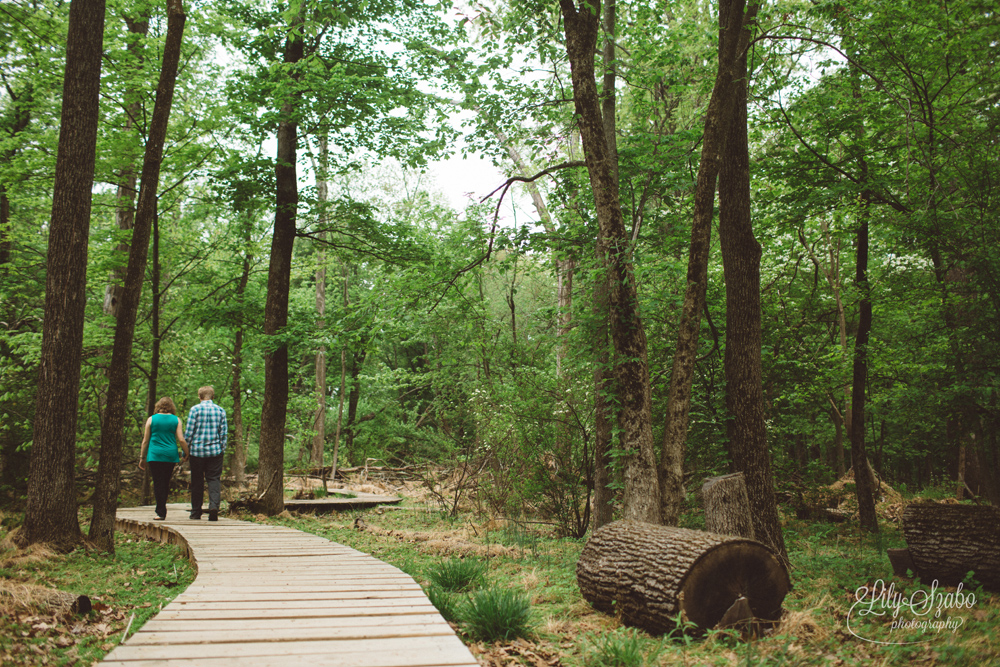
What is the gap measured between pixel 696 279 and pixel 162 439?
8.07 m

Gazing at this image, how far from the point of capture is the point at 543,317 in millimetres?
10727

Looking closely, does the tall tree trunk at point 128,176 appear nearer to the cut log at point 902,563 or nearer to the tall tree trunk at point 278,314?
the tall tree trunk at point 278,314

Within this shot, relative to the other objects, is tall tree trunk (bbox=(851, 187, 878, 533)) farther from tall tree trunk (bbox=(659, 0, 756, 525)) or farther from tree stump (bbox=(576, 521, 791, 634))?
tree stump (bbox=(576, 521, 791, 634))

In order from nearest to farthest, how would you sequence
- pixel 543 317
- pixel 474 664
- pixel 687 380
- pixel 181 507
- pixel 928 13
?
pixel 474 664 → pixel 687 380 → pixel 928 13 → pixel 543 317 → pixel 181 507

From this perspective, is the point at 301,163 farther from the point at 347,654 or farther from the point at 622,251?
the point at 347,654

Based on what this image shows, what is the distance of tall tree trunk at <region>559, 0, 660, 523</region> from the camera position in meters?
7.04

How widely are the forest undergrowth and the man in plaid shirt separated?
1.06m

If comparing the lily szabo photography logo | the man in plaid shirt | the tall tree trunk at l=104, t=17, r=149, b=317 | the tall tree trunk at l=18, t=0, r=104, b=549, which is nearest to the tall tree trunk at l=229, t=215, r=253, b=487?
the tall tree trunk at l=104, t=17, r=149, b=317

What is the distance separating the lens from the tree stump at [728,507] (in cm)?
555

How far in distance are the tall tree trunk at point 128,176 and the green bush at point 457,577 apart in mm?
7168

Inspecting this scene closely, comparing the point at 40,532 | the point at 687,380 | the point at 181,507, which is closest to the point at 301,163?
the point at 181,507

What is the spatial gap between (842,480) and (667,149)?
35.4 feet

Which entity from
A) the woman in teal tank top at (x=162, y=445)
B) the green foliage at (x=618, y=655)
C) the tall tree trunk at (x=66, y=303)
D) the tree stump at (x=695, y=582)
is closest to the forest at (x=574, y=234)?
the tall tree trunk at (x=66, y=303)

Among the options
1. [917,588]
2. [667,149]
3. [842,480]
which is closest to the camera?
[917,588]
